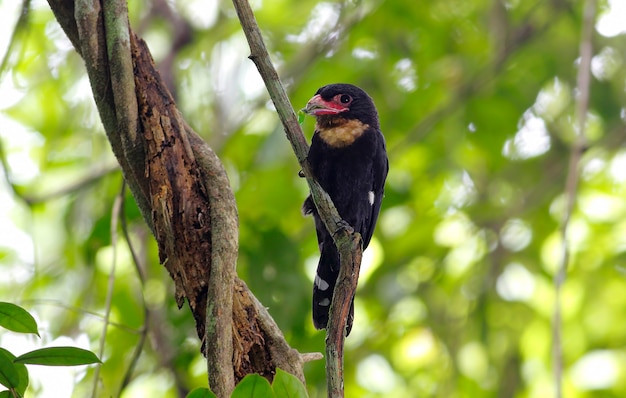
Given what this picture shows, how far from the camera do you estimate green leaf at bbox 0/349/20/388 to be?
156 centimetres

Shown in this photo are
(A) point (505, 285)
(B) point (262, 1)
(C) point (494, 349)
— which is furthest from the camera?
(B) point (262, 1)

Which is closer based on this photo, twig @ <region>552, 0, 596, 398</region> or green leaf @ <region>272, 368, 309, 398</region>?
green leaf @ <region>272, 368, 309, 398</region>

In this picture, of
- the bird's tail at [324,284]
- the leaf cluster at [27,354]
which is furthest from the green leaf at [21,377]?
the bird's tail at [324,284]

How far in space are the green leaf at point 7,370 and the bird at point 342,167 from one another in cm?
153

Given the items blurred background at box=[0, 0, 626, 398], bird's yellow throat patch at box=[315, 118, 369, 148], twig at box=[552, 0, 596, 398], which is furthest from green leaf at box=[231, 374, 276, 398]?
blurred background at box=[0, 0, 626, 398]

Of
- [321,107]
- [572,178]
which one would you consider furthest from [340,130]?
[572,178]

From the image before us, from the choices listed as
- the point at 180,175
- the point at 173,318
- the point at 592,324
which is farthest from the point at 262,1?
the point at 180,175

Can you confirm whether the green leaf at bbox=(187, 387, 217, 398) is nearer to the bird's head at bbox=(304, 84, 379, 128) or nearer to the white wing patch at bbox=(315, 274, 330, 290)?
the white wing patch at bbox=(315, 274, 330, 290)

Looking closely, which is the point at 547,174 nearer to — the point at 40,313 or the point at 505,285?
the point at 505,285

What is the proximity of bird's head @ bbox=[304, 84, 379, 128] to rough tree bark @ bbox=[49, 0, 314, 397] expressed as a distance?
1.14 m

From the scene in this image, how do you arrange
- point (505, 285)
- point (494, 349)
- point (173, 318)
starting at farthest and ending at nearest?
point (505, 285)
point (494, 349)
point (173, 318)

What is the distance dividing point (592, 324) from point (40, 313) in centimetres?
309

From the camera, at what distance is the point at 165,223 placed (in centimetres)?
193

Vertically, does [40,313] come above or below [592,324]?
below
